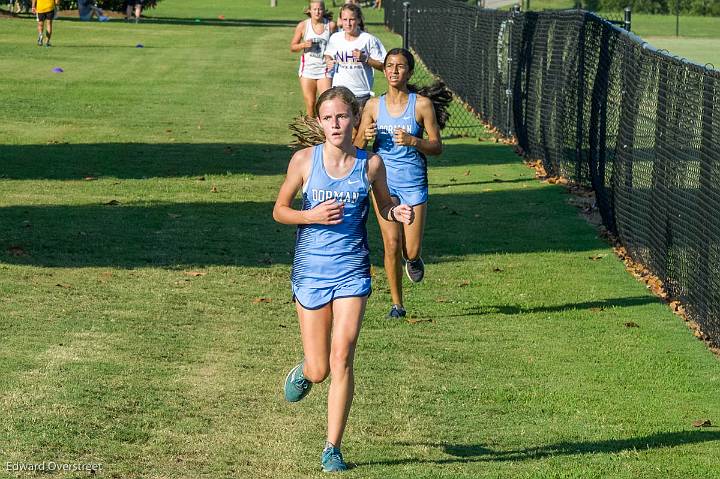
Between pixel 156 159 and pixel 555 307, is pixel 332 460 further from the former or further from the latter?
pixel 156 159

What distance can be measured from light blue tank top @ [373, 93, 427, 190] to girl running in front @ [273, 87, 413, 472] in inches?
133

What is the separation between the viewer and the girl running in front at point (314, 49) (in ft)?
60.2

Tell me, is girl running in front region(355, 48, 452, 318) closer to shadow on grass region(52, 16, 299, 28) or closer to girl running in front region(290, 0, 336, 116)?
girl running in front region(290, 0, 336, 116)

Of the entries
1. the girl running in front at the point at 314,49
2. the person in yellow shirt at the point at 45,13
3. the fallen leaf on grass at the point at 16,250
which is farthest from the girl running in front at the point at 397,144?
the person in yellow shirt at the point at 45,13

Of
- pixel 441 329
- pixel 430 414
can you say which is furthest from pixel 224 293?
pixel 430 414

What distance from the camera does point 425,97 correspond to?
11.1m

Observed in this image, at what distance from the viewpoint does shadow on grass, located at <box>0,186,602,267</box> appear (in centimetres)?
1343

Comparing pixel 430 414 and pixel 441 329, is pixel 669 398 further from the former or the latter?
pixel 441 329

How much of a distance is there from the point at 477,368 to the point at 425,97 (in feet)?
7.98

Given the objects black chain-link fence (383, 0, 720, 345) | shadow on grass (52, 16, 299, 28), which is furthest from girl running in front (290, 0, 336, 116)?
shadow on grass (52, 16, 299, 28)

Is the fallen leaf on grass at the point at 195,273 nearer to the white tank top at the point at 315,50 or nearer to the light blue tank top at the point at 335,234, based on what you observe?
the light blue tank top at the point at 335,234

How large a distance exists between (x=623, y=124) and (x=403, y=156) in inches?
175

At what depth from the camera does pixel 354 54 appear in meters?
15.5

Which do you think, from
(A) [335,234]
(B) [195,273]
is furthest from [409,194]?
(A) [335,234]
